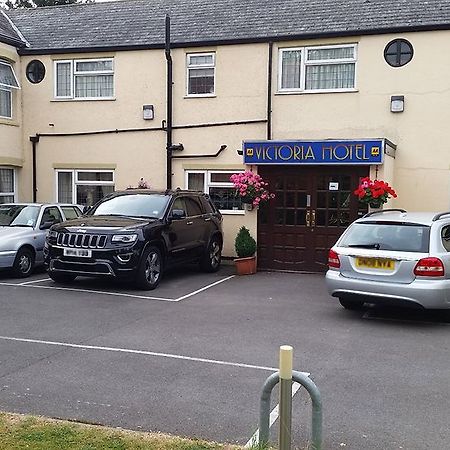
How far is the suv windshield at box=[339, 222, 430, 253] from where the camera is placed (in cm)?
820

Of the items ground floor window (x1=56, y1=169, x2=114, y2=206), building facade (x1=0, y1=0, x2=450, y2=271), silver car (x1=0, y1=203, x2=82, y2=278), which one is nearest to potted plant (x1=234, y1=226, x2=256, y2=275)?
building facade (x1=0, y1=0, x2=450, y2=271)

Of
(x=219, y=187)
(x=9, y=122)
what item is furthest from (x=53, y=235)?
(x=9, y=122)

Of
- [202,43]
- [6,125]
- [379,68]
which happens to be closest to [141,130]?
[202,43]

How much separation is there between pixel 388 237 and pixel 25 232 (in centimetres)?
765

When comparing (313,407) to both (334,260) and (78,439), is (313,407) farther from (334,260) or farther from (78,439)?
(334,260)

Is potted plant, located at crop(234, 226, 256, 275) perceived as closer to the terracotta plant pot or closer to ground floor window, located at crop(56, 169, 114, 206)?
the terracotta plant pot

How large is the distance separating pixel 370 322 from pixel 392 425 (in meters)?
3.86

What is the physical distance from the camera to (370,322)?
8.44 m

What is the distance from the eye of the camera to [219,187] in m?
15.2

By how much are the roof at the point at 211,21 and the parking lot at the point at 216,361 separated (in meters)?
7.27

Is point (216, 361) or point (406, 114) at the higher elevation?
point (406, 114)

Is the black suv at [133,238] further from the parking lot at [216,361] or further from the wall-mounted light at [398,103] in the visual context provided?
the wall-mounted light at [398,103]

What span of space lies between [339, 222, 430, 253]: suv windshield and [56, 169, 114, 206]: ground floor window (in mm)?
9085

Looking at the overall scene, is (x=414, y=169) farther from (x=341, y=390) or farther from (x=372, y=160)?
(x=341, y=390)
